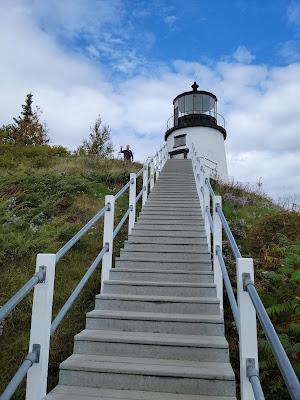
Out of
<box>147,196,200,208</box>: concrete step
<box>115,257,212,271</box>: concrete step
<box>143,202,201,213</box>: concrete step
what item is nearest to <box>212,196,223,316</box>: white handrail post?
<box>115,257,212,271</box>: concrete step

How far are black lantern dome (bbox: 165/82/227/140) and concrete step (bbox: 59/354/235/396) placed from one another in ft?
66.8

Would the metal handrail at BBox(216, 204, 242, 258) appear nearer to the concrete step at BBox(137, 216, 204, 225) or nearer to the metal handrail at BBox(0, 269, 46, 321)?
the metal handrail at BBox(0, 269, 46, 321)

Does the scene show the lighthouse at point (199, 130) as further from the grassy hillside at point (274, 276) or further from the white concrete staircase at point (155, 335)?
the white concrete staircase at point (155, 335)

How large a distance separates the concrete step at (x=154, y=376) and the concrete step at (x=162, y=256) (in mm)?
2354

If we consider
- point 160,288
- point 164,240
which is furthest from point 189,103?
point 160,288

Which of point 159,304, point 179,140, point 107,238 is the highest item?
point 179,140

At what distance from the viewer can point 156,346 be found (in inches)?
147

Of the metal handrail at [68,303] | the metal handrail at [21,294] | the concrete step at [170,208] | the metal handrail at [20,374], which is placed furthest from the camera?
the concrete step at [170,208]

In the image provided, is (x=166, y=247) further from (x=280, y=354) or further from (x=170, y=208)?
(x=280, y=354)

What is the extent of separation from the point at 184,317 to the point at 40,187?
7.00 m

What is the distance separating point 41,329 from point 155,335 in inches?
59.0

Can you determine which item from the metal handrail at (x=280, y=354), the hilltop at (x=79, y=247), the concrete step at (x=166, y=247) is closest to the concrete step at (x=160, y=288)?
the hilltop at (x=79, y=247)

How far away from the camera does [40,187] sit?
1005cm

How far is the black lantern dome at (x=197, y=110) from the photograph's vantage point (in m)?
23.0
